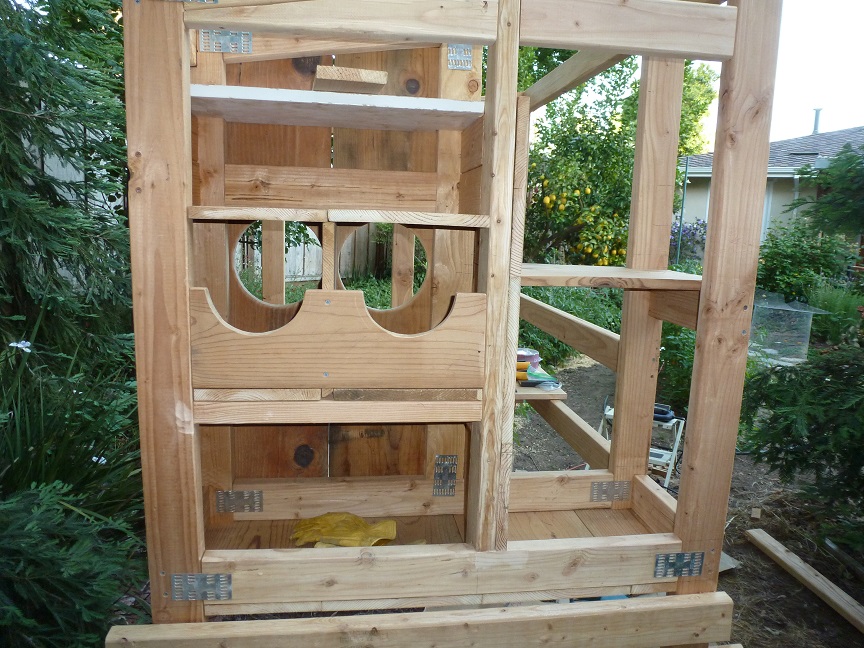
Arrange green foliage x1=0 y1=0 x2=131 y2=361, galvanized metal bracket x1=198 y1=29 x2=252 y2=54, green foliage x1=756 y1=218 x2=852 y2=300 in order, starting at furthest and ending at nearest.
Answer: green foliage x1=756 y1=218 x2=852 y2=300 < green foliage x1=0 y1=0 x2=131 y2=361 < galvanized metal bracket x1=198 y1=29 x2=252 y2=54

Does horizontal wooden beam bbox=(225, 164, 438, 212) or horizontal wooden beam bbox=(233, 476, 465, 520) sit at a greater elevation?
horizontal wooden beam bbox=(225, 164, 438, 212)

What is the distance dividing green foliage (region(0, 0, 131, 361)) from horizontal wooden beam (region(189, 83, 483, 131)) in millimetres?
1194

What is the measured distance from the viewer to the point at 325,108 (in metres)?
1.96

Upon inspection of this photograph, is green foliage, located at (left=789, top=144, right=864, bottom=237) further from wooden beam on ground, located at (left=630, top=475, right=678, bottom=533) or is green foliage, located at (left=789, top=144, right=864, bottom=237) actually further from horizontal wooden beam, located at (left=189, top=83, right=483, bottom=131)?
horizontal wooden beam, located at (left=189, top=83, right=483, bottom=131)

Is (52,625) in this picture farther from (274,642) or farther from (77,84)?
(77,84)

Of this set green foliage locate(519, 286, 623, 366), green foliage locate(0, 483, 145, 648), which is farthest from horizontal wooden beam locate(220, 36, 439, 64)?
green foliage locate(519, 286, 623, 366)

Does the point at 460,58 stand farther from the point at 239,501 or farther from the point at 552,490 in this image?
the point at 239,501

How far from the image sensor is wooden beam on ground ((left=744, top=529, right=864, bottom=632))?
2.60 m

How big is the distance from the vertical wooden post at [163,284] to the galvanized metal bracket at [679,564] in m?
1.21

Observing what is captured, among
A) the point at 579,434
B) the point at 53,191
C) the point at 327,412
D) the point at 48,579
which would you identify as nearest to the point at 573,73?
the point at 327,412

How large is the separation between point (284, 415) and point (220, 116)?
1236 millimetres

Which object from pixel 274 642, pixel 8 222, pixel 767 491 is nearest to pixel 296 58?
pixel 8 222

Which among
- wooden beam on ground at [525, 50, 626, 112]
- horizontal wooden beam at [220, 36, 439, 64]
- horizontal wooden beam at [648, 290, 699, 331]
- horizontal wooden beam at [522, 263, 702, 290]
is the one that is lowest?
horizontal wooden beam at [648, 290, 699, 331]

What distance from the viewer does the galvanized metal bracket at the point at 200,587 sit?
1581 millimetres
